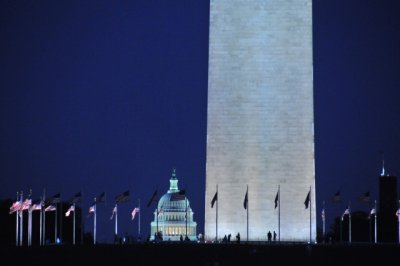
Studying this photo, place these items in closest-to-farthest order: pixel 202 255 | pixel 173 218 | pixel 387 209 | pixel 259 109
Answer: pixel 202 255, pixel 259 109, pixel 387 209, pixel 173 218

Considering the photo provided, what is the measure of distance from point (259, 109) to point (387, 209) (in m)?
30.7

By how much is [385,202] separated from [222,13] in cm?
3404

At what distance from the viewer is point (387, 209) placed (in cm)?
9256

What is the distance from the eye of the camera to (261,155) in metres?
64.1

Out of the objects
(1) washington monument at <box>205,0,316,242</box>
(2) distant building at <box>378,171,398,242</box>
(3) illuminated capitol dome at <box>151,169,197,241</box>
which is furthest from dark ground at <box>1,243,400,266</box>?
(3) illuminated capitol dome at <box>151,169,197,241</box>

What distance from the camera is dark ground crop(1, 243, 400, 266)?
46625 millimetres

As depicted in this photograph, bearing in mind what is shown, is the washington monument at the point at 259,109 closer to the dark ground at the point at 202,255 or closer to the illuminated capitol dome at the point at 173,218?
the dark ground at the point at 202,255

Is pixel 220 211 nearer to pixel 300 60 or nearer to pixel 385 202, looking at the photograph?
pixel 300 60

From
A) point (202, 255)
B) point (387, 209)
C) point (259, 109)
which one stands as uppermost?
point (259, 109)

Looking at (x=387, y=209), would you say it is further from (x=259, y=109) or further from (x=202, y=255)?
(x=202, y=255)

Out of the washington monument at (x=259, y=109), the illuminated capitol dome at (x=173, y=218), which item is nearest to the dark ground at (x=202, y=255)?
the washington monument at (x=259, y=109)

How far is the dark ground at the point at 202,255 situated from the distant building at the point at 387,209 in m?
23.8

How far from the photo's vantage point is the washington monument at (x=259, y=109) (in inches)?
2522

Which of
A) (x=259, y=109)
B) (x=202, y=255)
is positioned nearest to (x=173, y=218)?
(x=259, y=109)
